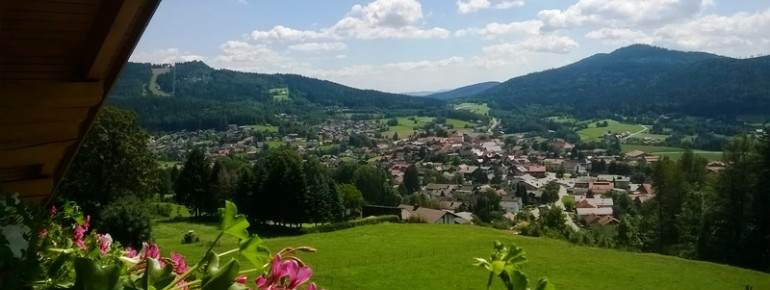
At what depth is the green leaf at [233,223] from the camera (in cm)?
54

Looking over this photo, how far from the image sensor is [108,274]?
40cm

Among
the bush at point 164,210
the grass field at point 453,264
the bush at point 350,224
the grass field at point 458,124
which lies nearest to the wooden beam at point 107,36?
the grass field at point 453,264

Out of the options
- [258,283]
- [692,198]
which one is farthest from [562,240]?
[258,283]

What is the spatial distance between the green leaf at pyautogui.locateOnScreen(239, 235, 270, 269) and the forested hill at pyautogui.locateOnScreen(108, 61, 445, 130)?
66110 millimetres

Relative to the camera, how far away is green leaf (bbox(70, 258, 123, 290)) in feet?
1.30

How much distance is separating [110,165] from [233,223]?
18814mm

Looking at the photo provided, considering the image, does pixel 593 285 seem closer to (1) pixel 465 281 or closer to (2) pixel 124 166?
(1) pixel 465 281

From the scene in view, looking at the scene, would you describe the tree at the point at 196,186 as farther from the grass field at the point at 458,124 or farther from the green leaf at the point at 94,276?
the grass field at the point at 458,124

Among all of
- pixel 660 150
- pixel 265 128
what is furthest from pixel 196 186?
pixel 660 150

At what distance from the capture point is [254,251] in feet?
1.78

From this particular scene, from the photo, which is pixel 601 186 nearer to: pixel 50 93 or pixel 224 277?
pixel 50 93

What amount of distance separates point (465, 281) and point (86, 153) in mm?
11710

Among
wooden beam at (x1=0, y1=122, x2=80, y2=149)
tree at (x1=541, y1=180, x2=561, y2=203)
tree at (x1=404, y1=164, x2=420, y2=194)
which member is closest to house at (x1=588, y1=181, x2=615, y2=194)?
tree at (x1=541, y1=180, x2=561, y2=203)

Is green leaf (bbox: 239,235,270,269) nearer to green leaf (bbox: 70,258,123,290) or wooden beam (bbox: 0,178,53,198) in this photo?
green leaf (bbox: 70,258,123,290)
